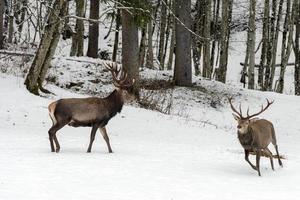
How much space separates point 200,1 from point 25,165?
26.2 metres

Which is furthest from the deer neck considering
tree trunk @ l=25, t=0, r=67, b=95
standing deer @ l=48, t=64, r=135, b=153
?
tree trunk @ l=25, t=0, r=67, b=95

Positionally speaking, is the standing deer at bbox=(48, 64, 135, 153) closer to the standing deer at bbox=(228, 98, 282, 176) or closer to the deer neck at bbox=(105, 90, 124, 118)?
the deer neck at bbox=(105, 90, 124, 118)

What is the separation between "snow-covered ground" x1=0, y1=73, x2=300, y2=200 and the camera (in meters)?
8.01

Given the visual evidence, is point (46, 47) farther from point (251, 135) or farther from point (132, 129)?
point (251, 135)

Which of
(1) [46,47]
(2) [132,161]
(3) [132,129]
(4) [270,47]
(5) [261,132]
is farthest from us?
(4) [270,47]

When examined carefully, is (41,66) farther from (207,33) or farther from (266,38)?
(266,38)

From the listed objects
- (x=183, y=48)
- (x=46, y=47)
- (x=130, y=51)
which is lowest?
(x=46, y=47)

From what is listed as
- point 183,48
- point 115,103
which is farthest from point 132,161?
point 183,48

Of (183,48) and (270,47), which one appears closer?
(183,48)

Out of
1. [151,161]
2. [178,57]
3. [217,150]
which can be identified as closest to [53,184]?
[151,161]

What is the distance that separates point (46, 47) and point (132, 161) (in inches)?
302

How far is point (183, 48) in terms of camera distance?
24219 millimetres

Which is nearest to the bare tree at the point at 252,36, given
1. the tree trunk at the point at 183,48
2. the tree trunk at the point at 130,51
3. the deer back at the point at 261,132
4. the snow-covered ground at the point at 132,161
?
the tree trunk at the point at 183,48

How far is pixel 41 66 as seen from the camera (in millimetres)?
17359
